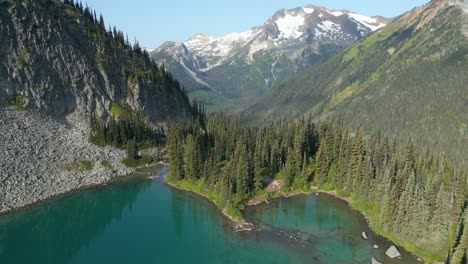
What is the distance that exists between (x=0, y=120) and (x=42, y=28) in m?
49.5

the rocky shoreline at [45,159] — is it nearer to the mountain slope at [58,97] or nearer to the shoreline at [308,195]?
the mountain slope at [58,97]

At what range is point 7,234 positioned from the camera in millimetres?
86125

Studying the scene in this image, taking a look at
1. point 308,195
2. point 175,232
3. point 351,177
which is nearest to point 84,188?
point 175,232

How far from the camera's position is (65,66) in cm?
16038

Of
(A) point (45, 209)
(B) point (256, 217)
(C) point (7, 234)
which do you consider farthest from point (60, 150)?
(B) point (256, 217)

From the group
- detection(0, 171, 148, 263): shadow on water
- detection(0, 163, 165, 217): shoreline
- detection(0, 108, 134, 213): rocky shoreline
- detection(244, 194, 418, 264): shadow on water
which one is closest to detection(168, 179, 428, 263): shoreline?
detection(244, 194, 418, 264): shadow on water

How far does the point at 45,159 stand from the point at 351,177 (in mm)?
99117

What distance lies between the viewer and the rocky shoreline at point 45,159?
10556 cm

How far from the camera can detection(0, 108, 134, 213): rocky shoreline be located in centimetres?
10556

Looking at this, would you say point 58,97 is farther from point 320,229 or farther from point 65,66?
point 320,229

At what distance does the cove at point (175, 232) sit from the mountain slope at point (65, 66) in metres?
57.1

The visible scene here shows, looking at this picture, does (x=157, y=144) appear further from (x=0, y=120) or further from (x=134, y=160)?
(x=0, y=120)

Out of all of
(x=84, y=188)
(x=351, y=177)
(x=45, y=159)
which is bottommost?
(x=351, y=177)

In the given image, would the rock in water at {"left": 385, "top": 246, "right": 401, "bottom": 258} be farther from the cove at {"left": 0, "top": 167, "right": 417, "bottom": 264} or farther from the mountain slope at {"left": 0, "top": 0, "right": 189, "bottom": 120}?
the mountain slope at {"left": 0, "top": 0, "right": 189, "bottom": 120}
